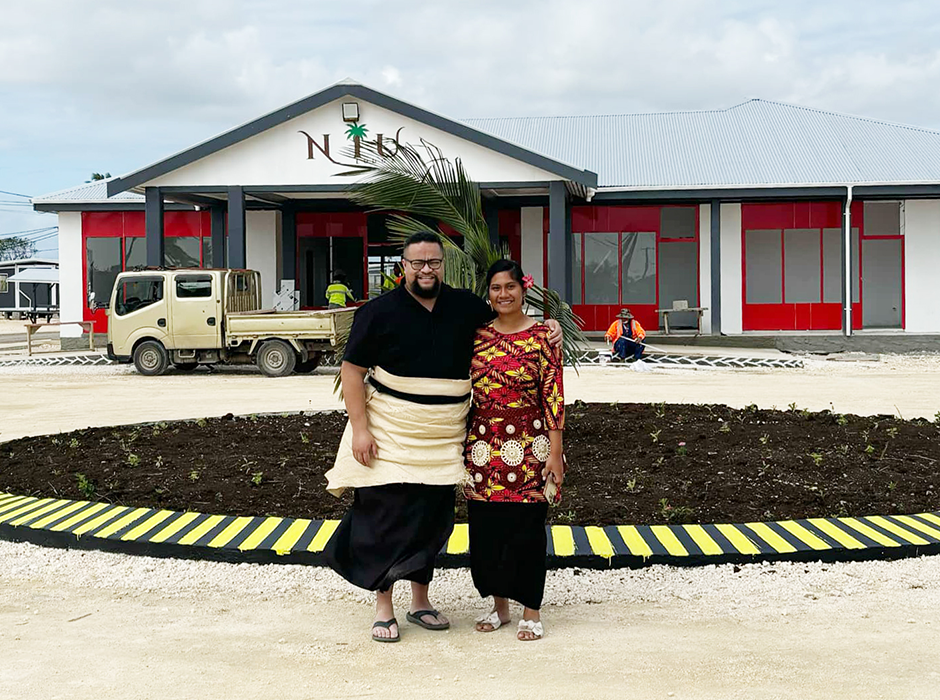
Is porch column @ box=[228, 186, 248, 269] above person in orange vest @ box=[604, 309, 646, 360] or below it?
above

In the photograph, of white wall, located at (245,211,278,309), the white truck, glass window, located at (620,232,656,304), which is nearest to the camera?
the white truck

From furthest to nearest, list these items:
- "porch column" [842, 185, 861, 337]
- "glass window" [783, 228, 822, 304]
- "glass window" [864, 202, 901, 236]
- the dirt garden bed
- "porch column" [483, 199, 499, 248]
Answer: "glass window" [783, 228, 822, 304] → "glass window" [864, 202, 901, 236] → "porch column" [483, 199, 499, 248] → "porch column" [842, 185, 861, 337] → the dirt garden bed

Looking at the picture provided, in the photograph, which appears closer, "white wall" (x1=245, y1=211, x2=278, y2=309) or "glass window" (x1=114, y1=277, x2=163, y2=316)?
"glass window" (x1=114, y1=277, x2=163, y2=316)

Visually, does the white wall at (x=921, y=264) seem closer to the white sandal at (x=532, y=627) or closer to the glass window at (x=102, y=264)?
the glass window at (x=102, y=264)

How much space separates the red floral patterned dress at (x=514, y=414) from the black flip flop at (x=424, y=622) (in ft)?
1.75

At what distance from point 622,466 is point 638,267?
19.5 meters

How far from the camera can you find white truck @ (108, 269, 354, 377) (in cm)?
1875

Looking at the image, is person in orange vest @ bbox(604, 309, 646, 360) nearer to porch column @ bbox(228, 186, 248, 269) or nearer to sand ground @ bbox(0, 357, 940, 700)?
porch column @ bbox(228, 186, 248, 269)

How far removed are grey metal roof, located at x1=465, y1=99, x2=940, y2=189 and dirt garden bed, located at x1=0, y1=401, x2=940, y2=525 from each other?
50.7 ft

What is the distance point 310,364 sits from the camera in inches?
758

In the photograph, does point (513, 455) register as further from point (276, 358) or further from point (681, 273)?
point (681, 273)

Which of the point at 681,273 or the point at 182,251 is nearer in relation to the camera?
the point at 681,273

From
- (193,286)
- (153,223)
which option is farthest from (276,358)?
(153,223)

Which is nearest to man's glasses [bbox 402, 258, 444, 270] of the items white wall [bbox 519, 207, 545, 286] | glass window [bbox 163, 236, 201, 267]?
white wall [bbox 519, 207, 545, 286]
